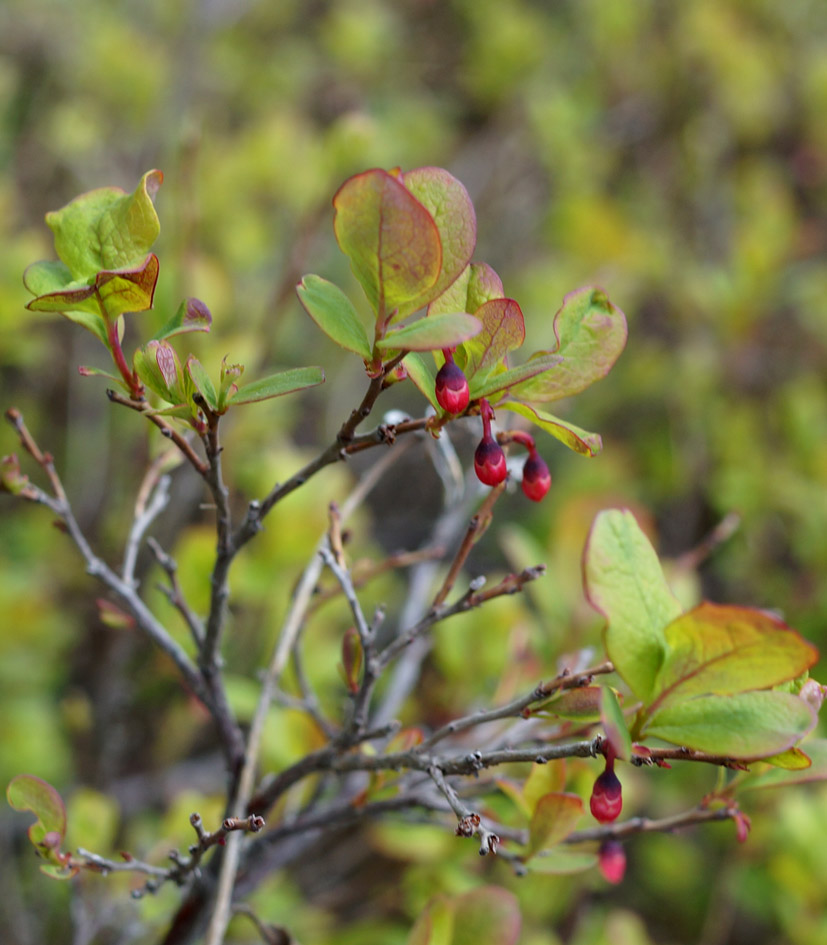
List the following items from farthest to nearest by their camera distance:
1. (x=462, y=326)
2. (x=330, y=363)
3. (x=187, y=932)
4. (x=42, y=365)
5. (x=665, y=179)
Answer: (x=665, y=179), (x=330, y=363), (x=42, y=365), (x=187, y=932), (x=462, y=326)

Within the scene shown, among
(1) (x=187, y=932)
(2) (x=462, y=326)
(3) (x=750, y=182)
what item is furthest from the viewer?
(3) (x=750, y=182)

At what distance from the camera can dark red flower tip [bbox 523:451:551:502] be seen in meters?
0.46

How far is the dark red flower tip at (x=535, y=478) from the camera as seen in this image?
18.2 inches

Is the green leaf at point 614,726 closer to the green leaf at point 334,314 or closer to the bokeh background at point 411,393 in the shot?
the green leaf at point 334,314

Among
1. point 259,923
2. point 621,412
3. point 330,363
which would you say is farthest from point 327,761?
point 621,412

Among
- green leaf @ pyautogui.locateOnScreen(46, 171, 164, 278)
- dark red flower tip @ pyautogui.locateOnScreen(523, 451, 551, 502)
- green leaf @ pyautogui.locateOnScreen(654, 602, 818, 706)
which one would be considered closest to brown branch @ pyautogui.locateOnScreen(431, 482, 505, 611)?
dark red flower tip @ pyautogui.locateOnScreen(523, 451, 551, 502)

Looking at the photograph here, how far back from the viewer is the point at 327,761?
0.51m

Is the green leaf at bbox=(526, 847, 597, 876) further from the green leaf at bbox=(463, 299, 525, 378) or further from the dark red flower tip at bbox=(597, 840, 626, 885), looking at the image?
the green leaf at bbox=(463, 299, 525, 378)

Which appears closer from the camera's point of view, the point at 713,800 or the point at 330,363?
the point at 713,800

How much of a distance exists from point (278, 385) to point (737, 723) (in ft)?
0.89

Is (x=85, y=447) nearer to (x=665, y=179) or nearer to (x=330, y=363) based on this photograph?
(x=330, y=363)

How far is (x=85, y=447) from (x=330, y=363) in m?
0.58

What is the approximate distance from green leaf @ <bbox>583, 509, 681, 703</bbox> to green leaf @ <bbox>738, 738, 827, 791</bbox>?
95 mm

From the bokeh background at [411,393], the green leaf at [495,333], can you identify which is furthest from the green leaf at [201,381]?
the bokeh background at [411,393]
